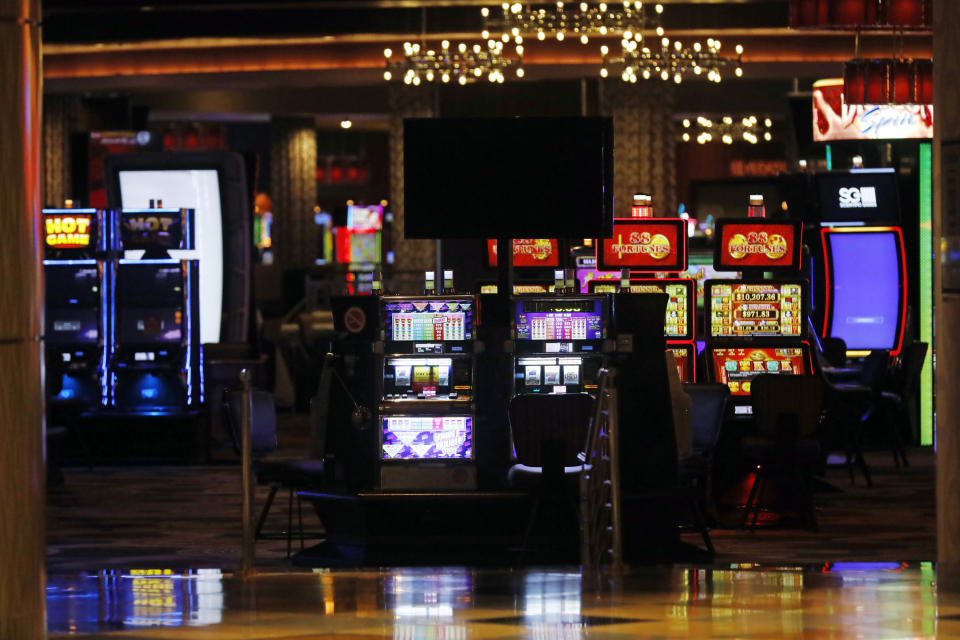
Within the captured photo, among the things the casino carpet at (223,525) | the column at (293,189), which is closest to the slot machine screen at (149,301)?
the casino carpet at (223,525)

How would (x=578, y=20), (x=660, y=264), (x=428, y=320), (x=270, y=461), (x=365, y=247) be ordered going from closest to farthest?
(x=428, y=320) < (x=270, y=461) < (x=660, y=264) < (x=578, y=20) < (x=365, y=247)

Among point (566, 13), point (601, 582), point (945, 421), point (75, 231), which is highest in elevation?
point (566, 13)

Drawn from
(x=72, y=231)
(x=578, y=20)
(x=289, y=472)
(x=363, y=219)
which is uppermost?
(x=578, y=20)

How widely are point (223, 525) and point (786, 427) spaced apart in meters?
2.95

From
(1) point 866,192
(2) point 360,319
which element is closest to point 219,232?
(1) point 866,192

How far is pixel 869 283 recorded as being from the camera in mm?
11375

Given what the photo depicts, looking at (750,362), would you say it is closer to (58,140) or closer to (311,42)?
(311,42)

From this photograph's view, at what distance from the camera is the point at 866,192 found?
1132 cm

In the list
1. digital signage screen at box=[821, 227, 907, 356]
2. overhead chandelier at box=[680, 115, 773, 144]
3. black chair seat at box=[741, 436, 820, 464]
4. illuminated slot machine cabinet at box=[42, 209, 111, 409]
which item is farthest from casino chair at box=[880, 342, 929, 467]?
overhead chandelier at box=[680, 115, 773, 144]

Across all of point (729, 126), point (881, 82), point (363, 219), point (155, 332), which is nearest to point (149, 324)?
point (155, 332)

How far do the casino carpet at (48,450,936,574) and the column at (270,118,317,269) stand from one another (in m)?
12.4

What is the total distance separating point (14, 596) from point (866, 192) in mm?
7950

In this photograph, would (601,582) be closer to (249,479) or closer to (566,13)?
(249,479)

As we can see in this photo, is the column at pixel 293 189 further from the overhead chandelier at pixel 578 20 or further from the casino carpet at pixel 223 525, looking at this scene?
the casino carpet at pixel 223 525
